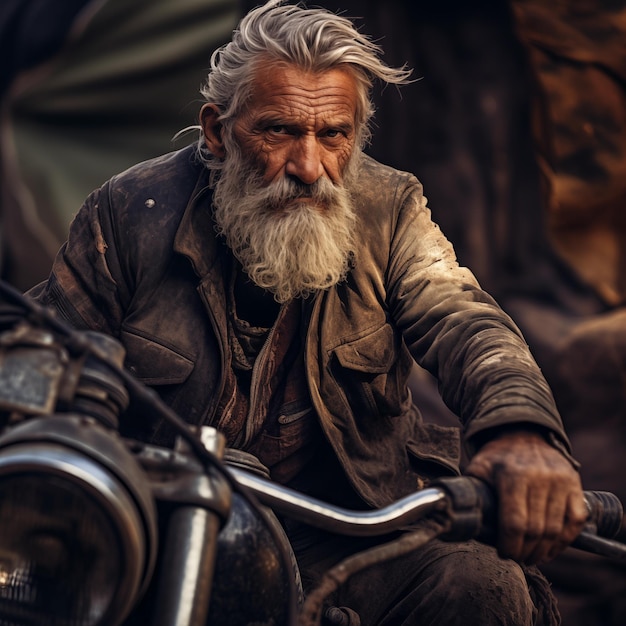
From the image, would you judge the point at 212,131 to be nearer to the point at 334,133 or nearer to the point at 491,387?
the point at 334,133

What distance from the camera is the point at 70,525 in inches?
63.0

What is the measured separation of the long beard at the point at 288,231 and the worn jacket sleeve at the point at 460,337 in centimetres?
16

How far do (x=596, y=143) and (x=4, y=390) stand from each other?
5014mm

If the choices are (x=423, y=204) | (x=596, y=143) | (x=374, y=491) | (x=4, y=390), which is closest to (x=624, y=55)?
(x=596, y=143)

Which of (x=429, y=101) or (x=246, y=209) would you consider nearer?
(x=246, y=209)

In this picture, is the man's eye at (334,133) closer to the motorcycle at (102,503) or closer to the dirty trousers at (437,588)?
the dirty trousers at (437,588)

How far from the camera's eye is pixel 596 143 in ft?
20.4

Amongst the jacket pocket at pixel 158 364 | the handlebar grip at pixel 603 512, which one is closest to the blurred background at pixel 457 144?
the jacket pocket at pixel 158 364

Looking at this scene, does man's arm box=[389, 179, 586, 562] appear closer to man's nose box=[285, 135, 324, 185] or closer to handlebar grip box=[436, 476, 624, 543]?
handlebar grip box=[436, 476, 624, 543]

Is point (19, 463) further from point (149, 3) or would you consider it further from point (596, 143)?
point (149, 3)

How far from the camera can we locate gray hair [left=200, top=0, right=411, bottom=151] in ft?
9.22

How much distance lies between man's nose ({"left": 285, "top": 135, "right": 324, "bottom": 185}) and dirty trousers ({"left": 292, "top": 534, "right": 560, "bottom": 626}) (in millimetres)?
833

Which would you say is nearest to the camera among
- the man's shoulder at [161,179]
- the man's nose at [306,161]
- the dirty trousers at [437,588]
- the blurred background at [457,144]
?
the dirty trousers at [437,588]

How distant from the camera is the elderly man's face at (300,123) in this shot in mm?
2795
